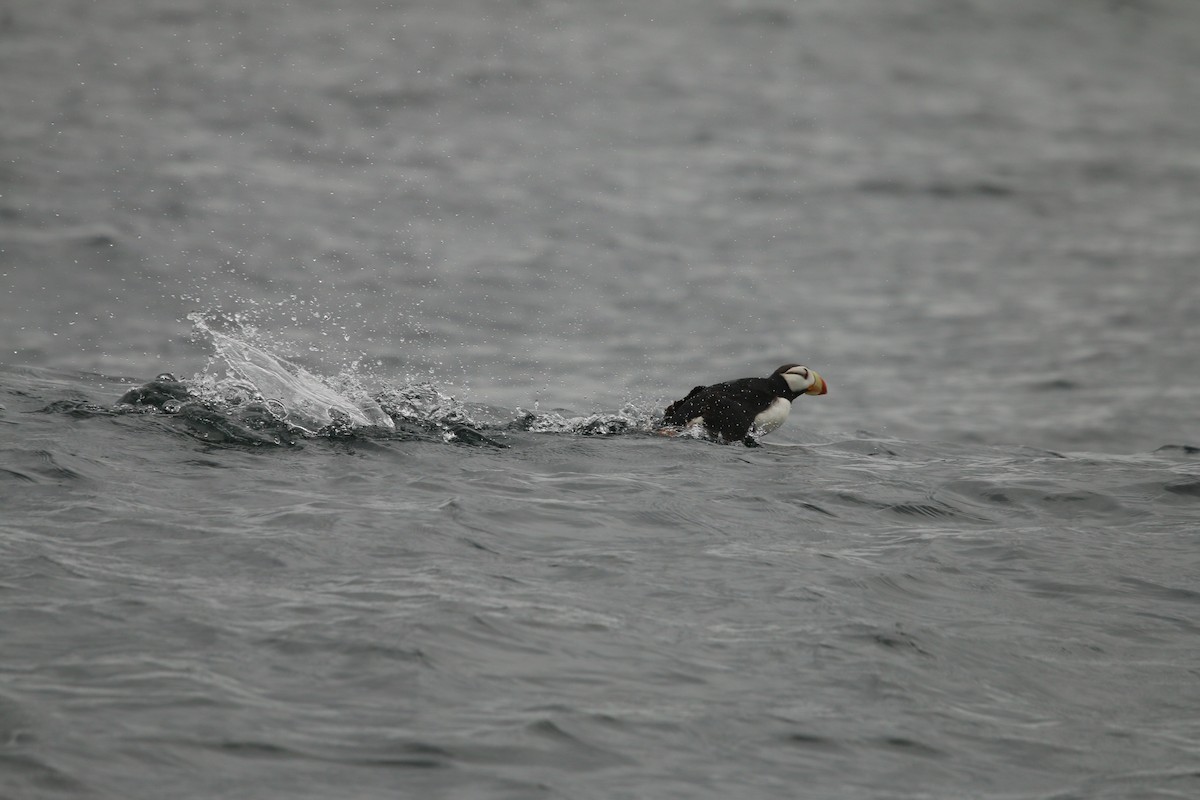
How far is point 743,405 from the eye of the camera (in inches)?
461

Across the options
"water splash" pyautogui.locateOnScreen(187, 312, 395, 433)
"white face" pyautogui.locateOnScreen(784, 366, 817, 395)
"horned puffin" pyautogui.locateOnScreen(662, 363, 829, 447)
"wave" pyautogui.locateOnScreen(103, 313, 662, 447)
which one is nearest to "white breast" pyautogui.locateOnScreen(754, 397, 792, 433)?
"horned puffin" pyautogui.locateOnScreen(662, 363, 829, 447)

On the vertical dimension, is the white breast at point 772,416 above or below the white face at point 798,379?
below

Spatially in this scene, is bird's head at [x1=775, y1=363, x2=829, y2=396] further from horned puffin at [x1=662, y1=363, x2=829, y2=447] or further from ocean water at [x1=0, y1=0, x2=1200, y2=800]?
ocean water at [x1=0, y1=0, x2=1200, y2=800]

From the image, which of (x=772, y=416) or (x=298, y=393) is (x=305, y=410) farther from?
(x=772, y=416)

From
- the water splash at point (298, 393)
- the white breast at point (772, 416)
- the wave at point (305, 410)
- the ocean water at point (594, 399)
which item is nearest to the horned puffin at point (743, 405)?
the white breast at point (772, 416)

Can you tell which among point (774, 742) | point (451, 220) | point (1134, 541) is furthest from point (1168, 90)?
point (774, 742)

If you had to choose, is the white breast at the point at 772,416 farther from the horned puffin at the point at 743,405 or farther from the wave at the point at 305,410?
the wave at the point at 305,410

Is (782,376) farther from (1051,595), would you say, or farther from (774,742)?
(774,742)

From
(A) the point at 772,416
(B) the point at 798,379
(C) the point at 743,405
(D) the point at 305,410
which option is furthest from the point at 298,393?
(B) the point at 798,379

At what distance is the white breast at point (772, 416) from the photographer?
A: 11805 millimetres

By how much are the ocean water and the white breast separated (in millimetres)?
364

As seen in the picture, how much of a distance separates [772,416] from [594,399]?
13.7 feet

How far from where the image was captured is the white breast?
38.7ft

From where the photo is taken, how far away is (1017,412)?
63.4 ft
